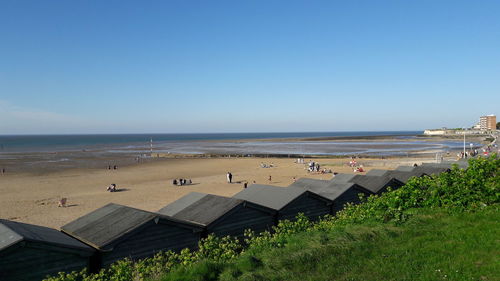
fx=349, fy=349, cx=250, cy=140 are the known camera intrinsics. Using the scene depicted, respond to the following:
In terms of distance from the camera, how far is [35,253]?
24.8 ft

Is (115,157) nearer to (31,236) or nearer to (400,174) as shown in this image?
(400,174)

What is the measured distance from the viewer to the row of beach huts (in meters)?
7.53

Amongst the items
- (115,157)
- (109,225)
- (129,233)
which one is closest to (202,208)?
(129,233)

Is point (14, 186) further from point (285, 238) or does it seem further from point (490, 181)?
point (490, 181)

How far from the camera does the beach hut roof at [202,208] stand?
34.9ft

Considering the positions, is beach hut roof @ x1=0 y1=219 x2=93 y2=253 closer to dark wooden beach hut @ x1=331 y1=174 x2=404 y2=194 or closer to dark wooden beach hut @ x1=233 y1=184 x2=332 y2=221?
dark wooden beach hut @ x1=233 y1=184 x2=332 y2=221

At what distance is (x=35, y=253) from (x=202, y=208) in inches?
190

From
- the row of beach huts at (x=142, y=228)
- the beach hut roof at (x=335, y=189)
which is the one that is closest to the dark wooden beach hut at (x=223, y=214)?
the row of beach huts at (x=142, y=228)

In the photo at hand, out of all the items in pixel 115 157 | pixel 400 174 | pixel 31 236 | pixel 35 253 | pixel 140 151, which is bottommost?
pixel 115 157

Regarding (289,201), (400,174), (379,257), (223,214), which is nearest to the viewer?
(379,257)

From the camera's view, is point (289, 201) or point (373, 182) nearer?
point (289, 201)

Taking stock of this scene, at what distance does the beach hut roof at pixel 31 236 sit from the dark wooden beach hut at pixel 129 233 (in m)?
0.52

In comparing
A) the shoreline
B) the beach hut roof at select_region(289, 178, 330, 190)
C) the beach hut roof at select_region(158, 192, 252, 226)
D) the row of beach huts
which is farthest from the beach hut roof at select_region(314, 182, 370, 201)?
the shoreline

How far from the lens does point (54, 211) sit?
78.5 ft
